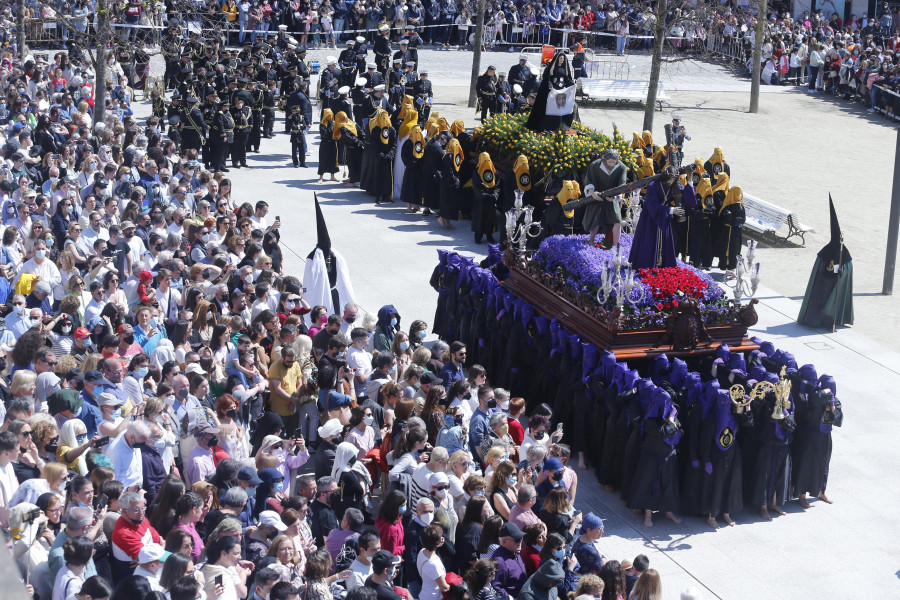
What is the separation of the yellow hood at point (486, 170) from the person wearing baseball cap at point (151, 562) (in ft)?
40.9

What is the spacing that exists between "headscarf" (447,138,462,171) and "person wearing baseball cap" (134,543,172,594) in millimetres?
13430

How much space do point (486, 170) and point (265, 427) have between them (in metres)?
9.69

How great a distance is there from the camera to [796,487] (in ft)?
37.6

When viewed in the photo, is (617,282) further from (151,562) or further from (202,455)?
(151,562)

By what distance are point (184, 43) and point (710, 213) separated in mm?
15384

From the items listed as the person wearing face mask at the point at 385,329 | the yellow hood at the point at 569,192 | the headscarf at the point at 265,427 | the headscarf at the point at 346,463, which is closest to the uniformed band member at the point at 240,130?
the yellow hood at the point at 569,192

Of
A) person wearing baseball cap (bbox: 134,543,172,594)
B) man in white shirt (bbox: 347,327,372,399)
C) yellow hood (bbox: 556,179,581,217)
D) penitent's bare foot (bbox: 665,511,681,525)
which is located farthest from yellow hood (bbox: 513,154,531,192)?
person wearing baseball cap (bbox: 134,543,172,594)

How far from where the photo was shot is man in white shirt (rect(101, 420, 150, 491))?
858 cm

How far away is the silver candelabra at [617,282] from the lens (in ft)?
40.0

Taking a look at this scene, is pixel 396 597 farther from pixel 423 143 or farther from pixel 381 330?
pixel 423 143

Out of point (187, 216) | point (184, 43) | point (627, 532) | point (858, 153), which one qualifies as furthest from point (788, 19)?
point (627, 532)

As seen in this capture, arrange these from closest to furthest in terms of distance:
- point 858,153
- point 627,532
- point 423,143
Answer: point 627,532, point 423,143, point 858,153

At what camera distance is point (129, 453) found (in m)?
8.68

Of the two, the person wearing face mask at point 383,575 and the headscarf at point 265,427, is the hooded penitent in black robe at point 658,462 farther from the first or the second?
the person wearing face mask at point 383,575
